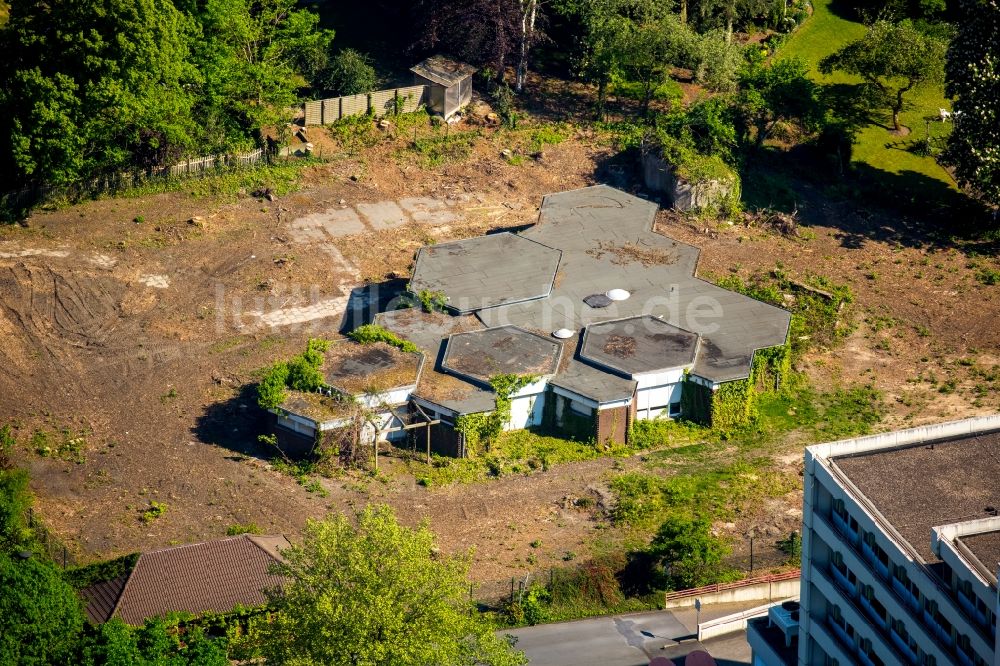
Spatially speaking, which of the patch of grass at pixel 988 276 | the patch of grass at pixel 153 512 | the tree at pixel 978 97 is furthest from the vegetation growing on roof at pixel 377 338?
the tree at pixel 978 97

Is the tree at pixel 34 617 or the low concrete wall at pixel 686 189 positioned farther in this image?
the low concrete wall at pixel 686 189

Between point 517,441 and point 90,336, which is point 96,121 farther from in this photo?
point 517,441

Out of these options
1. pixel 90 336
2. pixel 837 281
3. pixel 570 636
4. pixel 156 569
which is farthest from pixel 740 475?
pixel 90 336

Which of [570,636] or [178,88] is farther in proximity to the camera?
[178,88]

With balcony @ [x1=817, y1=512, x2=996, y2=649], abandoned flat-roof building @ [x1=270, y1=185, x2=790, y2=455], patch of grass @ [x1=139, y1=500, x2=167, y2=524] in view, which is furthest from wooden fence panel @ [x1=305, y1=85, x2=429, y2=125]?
balcony @ [x1=817, y1=512, x2=996, y2=649]

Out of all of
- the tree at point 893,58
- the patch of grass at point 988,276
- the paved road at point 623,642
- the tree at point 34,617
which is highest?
the tree at point 893,58

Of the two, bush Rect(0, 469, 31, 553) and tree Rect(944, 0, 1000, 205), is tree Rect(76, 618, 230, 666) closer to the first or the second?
bush Rect(0, 469, 31, 553)

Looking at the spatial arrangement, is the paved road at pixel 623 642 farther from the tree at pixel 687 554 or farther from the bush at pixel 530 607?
the tree at pixel 687 554
